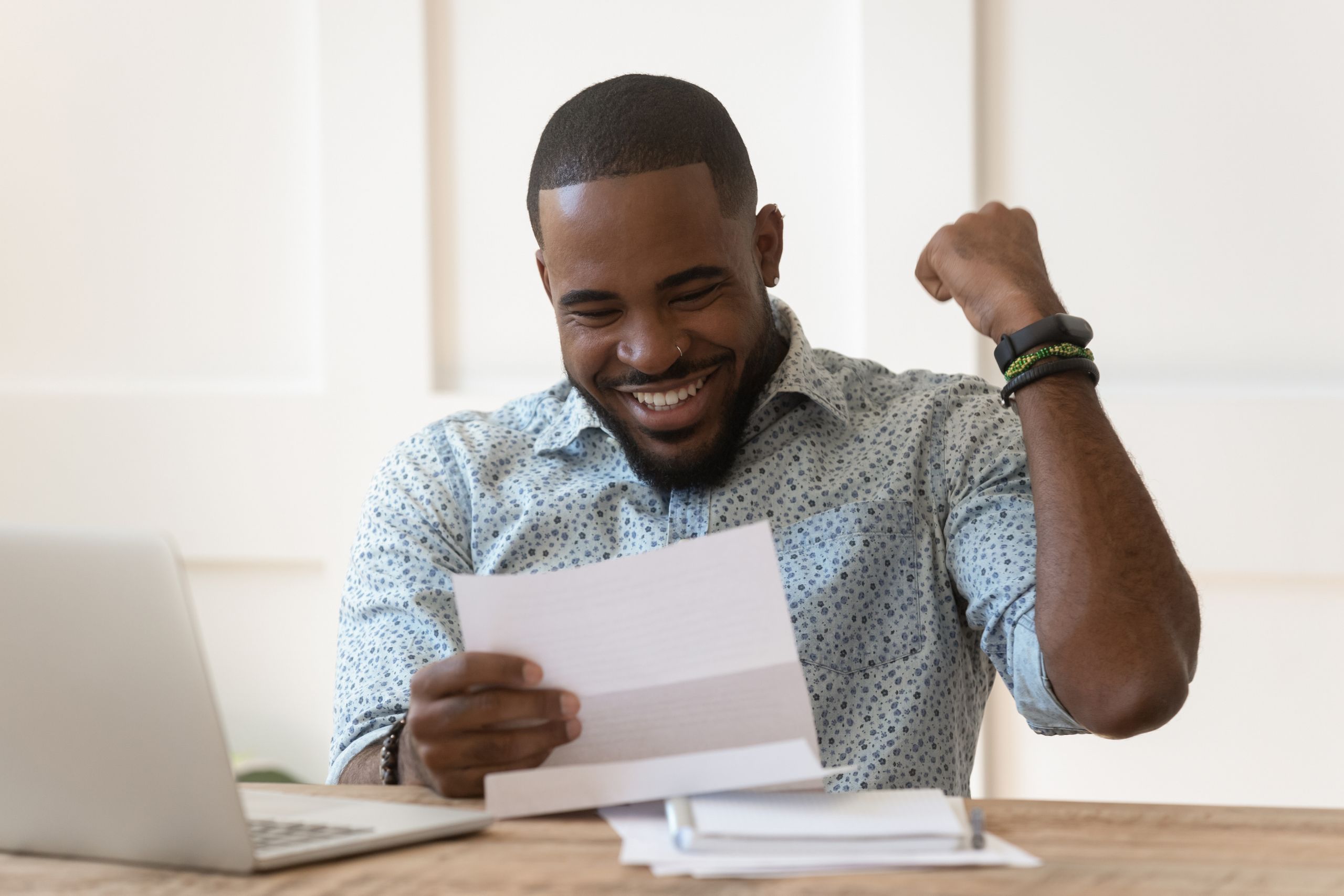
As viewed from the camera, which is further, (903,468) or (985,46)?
(985,46)

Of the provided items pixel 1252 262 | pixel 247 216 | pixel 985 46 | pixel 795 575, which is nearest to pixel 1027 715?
pixel 795 575

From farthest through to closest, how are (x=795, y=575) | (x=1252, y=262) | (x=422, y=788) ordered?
(x=1252, y=262) → (x=795, y=575) → (x=422, y=788)

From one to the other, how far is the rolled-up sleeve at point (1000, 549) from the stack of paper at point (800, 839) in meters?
0.37

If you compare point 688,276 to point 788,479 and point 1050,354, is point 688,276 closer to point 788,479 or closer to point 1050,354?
point 788,479

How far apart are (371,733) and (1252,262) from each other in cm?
152

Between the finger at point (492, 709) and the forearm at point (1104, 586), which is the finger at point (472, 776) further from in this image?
the forearm at point (1104, 586)

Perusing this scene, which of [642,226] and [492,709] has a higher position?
[642,226]

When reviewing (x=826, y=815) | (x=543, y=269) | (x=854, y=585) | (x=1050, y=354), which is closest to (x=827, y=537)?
(x=854, y=585)

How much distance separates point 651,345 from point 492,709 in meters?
0.51

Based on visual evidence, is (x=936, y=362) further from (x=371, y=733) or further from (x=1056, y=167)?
(x=371, y=733)

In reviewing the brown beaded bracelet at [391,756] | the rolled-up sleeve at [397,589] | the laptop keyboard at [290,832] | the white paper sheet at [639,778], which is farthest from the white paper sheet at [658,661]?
the rolled-up sleeve at [397,589]

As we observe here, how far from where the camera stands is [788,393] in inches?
55.8

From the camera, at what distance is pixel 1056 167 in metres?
2.07

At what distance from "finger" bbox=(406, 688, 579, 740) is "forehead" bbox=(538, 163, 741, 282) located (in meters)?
0.53
